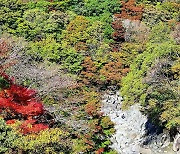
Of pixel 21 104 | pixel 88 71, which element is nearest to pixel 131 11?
pixel 88 71

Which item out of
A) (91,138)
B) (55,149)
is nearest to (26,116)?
(55,149)

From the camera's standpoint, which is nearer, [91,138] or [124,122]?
[91,138]

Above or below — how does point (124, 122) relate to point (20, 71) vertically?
below

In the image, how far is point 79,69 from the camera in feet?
101

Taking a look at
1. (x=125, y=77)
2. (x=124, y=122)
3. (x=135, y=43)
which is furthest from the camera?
(x=135, y=43)

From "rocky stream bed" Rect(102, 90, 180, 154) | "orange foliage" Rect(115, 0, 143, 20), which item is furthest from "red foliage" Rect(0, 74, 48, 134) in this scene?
"orange foliage" Rect(115, 0, 143, 20)

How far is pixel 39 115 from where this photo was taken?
20.2 metres

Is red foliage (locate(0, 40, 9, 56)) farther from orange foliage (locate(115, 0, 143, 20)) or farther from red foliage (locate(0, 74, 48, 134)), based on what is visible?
orange foliage (locate(115, 0, 143, 20))

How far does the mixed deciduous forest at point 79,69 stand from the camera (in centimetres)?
1825

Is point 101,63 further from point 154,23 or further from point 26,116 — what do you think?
point 26,116

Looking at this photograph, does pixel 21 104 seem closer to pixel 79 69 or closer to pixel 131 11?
pixel 79 69

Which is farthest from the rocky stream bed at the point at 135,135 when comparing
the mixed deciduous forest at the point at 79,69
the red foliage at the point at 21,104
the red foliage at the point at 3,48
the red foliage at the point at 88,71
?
the red foliage at the point at 3,48

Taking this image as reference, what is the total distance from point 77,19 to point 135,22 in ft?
18.2

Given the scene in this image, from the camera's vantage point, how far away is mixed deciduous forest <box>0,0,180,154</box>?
18.2m
